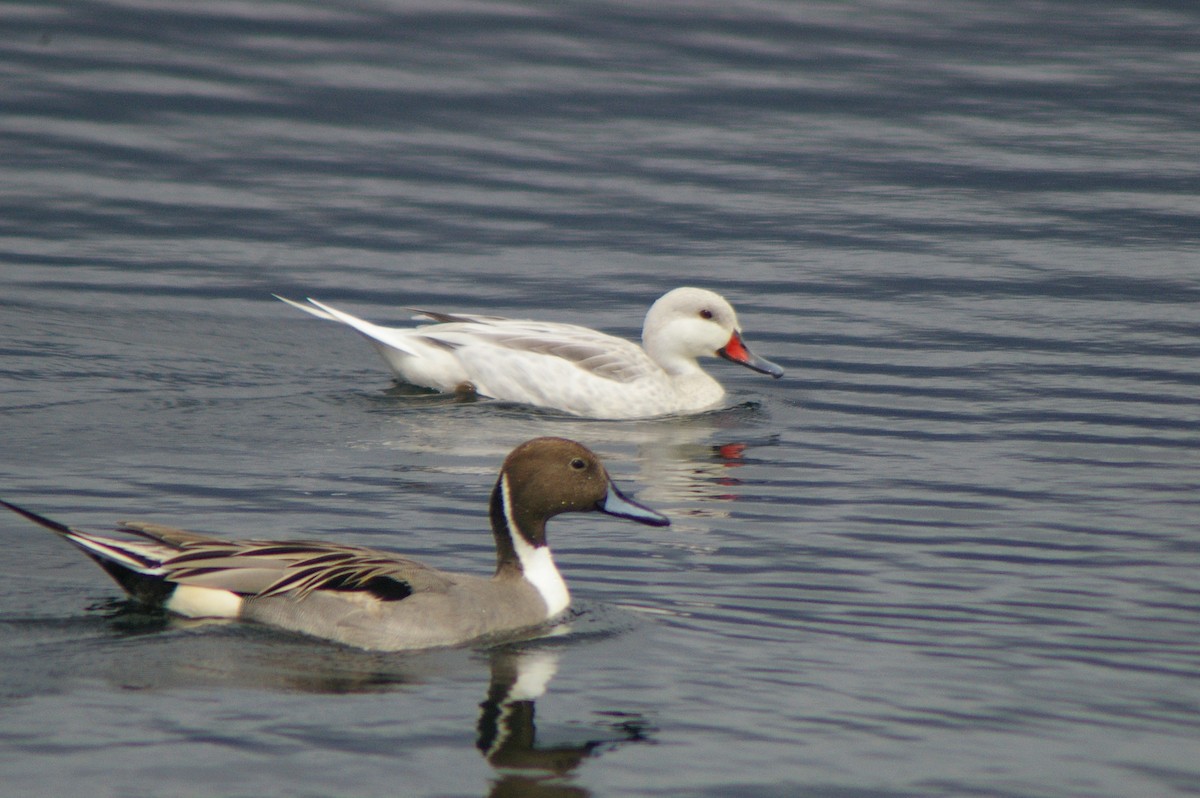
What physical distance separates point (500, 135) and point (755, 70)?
3.61 metres

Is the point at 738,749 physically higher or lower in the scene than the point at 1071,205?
lower

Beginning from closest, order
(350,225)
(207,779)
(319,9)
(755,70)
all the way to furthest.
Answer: (207,779) → (350,225) → (755,70) → (319,9)

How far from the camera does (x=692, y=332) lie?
13.2 m

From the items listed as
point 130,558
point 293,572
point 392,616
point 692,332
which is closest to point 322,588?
point 293,572

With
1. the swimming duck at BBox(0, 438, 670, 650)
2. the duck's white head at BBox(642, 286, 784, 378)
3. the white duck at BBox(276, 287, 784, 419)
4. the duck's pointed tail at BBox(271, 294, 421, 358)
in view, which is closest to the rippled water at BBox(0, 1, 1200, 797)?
the swimming duck at BBox(0, 438, 670, 650)

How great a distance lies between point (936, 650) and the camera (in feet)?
25.3

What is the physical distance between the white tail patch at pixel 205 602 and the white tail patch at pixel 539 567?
1213mm

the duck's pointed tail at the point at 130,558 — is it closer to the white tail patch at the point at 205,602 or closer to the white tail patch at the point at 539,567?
the white tail patch at the point at 205,602

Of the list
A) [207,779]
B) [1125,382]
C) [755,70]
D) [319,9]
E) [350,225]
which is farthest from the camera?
[319,9]

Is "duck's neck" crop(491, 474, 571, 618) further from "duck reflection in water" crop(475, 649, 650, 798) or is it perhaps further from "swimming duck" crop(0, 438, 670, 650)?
"duck reflection in water" crop(475, 649, 650, 798)

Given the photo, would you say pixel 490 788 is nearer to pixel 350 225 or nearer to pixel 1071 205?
pixel 350 225

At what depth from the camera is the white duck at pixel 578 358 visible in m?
12.6

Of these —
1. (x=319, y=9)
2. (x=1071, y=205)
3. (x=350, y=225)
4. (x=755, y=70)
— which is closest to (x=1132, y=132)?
(x=1071, y=205)

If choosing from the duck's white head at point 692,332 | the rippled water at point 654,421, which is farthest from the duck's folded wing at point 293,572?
the duck's white head at point 692,332
